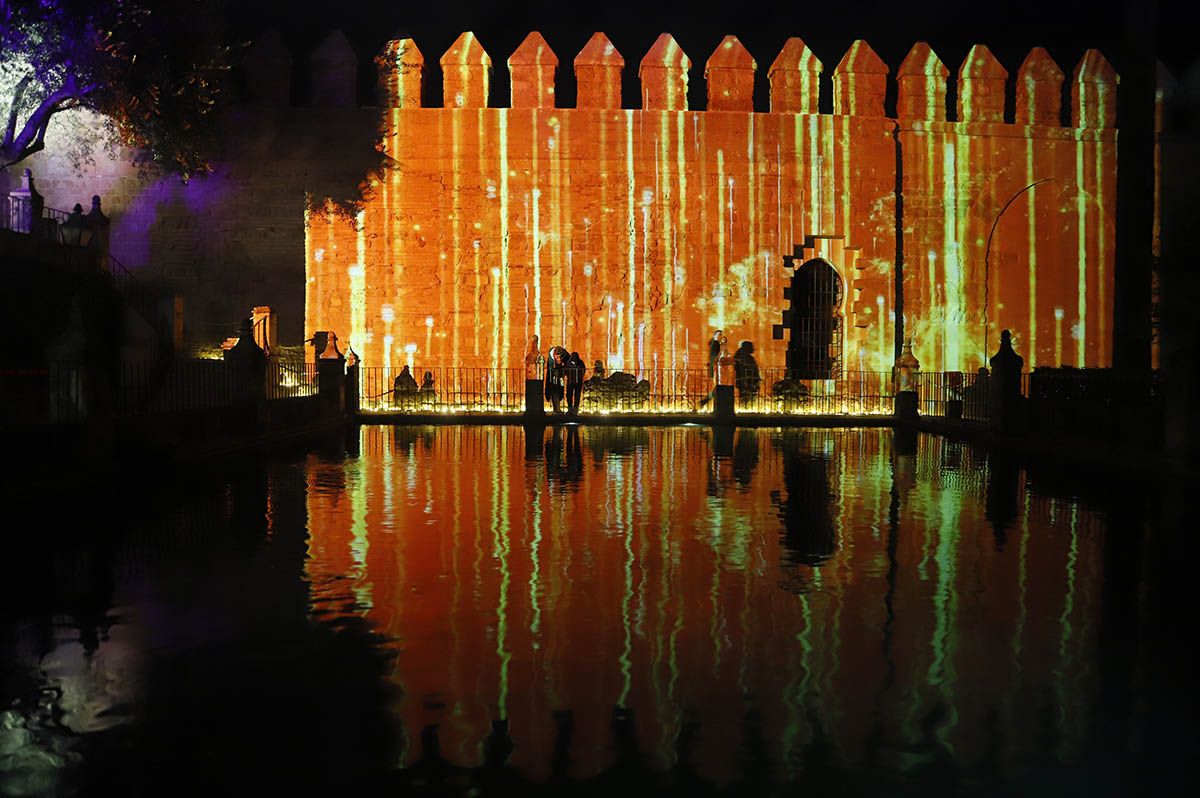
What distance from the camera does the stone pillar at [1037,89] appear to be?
2658cm

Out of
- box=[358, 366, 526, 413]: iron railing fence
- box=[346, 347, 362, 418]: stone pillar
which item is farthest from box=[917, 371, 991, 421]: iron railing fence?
box=[346, 347, 362, 418]: stone pillar

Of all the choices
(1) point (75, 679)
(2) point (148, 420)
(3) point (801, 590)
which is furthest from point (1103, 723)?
(2) point (148, 420)

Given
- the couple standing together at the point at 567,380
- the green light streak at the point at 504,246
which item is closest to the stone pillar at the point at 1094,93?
the couple standing together at the point at 567,380

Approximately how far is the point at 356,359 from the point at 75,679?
68.6 feet

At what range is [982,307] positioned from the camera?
26.7 m

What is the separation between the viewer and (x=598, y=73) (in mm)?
25531

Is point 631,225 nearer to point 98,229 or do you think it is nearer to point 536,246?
point 536,246

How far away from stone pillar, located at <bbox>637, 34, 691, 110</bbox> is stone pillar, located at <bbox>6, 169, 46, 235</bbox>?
1275 centimetres

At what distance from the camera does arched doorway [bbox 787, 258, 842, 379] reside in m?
26.8

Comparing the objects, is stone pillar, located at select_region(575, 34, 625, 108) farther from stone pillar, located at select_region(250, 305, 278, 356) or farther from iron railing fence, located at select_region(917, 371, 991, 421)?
iron railing fence, located at select_region(917, 371, 991, 421)

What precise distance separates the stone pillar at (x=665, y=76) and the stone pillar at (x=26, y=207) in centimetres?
1275

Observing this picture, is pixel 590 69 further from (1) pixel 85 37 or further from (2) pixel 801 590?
(2) pixel 801 590

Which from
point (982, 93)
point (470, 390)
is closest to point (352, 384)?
point (470, 390)

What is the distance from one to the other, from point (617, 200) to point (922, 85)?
300 inches
